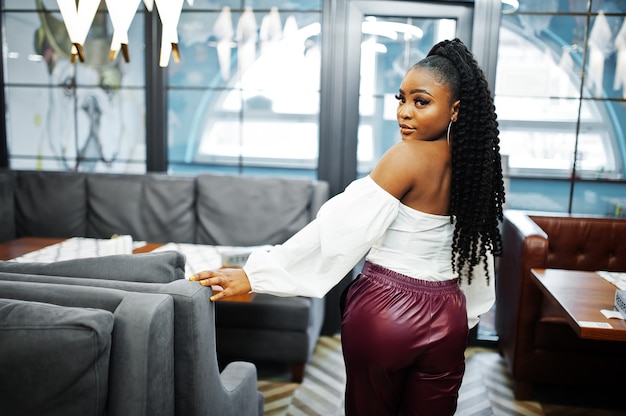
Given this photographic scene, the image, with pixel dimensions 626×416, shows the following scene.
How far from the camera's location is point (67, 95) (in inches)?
146

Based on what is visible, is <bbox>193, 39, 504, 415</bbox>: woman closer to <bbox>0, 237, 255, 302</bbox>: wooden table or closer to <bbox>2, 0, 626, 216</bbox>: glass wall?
<bbox>0, 237, 255, 302</bbox>: wooden table

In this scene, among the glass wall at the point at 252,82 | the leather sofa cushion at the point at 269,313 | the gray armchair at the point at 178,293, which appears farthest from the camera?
the glass wall at the point at 252,82

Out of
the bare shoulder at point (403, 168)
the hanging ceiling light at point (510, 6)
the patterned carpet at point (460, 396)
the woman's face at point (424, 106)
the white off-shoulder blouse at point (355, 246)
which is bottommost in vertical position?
the patterned carpet at point (460, 396)

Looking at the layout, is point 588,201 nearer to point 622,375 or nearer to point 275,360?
point 622,375

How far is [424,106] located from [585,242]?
2115mm

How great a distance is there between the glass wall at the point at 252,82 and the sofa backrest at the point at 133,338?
7.99 ft

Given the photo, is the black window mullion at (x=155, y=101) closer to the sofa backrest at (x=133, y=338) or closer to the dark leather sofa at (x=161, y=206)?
the dark leather sofa at (x=161, y=206)

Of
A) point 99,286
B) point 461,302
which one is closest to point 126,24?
point 99,286

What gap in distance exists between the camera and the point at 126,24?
2.15 m

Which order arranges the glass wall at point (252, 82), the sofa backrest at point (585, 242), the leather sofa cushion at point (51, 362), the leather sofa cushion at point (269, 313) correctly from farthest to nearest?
1. the glass wall at point (252, 82)
2. the sofa backrest at point (585, 242)
3. the leather sofa cushion at point (269, 313)
4. the leather sofa cushion at point (51, 362)

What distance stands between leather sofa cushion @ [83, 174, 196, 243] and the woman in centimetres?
201

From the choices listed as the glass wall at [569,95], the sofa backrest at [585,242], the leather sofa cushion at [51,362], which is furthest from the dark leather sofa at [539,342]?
the leather sofa cushion at [51,362]

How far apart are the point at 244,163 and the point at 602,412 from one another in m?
2.45

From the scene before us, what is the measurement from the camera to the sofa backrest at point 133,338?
111 cm
